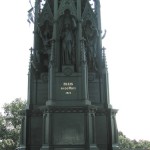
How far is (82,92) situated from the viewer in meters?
20.0

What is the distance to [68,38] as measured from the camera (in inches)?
842

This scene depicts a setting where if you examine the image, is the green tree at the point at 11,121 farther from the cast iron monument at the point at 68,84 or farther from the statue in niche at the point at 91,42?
the statue in niche at the point at 91,42

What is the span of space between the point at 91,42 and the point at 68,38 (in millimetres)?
1965

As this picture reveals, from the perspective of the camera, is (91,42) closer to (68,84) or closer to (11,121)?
(68,84)

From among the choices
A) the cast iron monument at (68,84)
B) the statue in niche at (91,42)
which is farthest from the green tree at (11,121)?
the statue in niche at (91,42)

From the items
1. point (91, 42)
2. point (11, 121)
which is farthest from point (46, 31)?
point (11, 121)

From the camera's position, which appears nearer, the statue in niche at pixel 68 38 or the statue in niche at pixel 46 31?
the statue in niche at pixel 68 38

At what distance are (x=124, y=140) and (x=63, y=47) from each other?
7617 cm

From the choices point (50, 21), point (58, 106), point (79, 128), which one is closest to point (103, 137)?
point (79, 128)

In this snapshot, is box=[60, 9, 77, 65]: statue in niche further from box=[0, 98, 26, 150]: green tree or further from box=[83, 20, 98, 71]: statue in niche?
box=[0, 98, 26, 150]: green tree

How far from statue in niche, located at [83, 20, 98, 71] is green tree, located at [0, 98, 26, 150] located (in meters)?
36.6

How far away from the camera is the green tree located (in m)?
57.7

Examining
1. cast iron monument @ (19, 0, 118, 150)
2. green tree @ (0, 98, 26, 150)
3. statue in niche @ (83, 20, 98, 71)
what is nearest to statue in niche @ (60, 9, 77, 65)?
cast iron monument @ (19, 0, 118, 150)

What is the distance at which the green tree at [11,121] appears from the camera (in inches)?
2272
